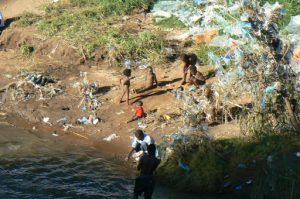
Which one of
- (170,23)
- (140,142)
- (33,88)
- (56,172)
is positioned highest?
(170,23)

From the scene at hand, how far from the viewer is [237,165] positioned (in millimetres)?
11023

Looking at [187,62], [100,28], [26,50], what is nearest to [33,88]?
[26,50]

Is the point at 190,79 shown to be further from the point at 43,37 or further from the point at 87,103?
the point at 43,37

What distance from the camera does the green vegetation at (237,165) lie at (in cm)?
1018

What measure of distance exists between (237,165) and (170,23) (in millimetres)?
8314

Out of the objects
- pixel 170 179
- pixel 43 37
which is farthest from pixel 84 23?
pixel 170 179

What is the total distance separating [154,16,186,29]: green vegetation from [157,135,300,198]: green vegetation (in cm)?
724

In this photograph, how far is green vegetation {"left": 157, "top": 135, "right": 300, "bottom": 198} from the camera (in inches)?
401

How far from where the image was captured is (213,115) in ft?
42.3

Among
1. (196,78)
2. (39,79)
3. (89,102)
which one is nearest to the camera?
(196,78)

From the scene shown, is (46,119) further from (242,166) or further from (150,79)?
(242,166)

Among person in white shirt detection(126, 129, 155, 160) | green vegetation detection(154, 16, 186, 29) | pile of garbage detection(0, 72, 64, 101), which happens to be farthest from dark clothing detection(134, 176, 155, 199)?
green vegetation detection(154, 16, 186, 29)

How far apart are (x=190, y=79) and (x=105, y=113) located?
82.7 inches

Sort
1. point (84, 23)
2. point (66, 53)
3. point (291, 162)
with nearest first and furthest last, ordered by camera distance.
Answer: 1. point (291, 162)
2. point (66, 53)
3. point (84, 23)
